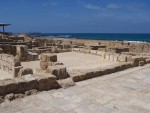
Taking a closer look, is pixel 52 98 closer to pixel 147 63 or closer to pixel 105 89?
pixel 105 89

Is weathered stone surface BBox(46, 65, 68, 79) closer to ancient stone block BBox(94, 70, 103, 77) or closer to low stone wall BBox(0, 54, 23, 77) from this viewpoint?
ancient stone block BBox(94, 70, 103, 77)

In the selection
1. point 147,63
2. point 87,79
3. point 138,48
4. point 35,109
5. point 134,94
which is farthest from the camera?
point 138,48

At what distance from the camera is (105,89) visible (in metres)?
6.88

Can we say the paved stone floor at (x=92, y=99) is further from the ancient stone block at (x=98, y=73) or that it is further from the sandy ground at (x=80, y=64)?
the sandy ground at (x=80, y=64)

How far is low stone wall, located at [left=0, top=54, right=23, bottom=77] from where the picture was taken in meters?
10.1

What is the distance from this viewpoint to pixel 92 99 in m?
5.94

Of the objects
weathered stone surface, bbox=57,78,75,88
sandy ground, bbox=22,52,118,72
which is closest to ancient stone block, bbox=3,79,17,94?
weathered stone surface, bbox=57,78,75,88

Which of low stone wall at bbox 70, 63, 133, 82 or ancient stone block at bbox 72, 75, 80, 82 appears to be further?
low stone wall at bbox 70, 63, 133, 82

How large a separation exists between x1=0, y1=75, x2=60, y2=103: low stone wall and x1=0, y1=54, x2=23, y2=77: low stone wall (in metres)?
3.53

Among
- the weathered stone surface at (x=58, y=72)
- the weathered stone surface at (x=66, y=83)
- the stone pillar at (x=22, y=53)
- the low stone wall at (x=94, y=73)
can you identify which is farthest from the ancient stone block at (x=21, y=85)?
the stone pillar at (x=22, y=53)

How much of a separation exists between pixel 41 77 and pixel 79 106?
180 cm

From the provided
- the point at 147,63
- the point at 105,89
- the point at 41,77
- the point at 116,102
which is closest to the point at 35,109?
the point at 41,77

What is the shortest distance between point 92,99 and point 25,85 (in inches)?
76.6

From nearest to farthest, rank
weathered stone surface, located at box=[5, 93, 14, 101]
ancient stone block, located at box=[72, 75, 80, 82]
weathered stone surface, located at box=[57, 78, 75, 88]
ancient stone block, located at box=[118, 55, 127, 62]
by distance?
weathered stone surface, located at box=[5, 93, 14, 101] → weathered stone surface, located at box=[57, 78, 75, 88] → ancient stone block, located at box=[72, 75, 80, 82] → ancient stone block, located at box=[118, 55, 127, 62]
